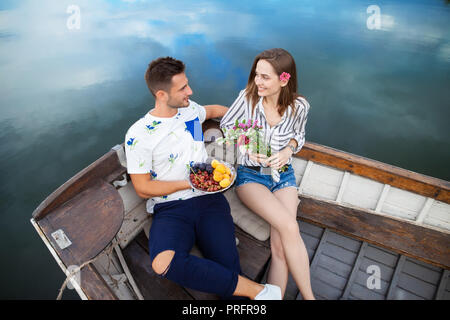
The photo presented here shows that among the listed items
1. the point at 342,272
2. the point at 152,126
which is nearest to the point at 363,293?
the point at 342,272

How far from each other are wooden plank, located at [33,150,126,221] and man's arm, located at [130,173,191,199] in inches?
12.9

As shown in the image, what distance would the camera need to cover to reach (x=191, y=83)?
1273 centimetres

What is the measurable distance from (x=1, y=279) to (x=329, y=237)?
684cm

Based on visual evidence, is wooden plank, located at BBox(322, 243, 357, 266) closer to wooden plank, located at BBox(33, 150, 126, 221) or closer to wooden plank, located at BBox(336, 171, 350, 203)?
wooden plank, located at BBox(336, 171, 350, 203)

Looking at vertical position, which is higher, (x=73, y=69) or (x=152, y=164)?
(x=152, y=164)

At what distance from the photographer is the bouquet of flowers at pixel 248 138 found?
7.19 feet

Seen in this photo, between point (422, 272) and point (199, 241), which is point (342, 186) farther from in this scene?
point (199, 241)

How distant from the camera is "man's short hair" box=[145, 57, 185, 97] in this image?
2102 mm

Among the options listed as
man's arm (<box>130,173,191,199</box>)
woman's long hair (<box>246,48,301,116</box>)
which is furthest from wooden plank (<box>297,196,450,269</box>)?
man's arm (<box>130,173,191,199</box>)

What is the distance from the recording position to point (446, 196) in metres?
2.31

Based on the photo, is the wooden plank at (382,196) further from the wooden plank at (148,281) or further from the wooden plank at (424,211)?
the wooden plank at (148,281)

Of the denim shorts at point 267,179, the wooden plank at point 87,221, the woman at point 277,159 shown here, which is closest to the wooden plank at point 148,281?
the wooden plank at point 87,221
